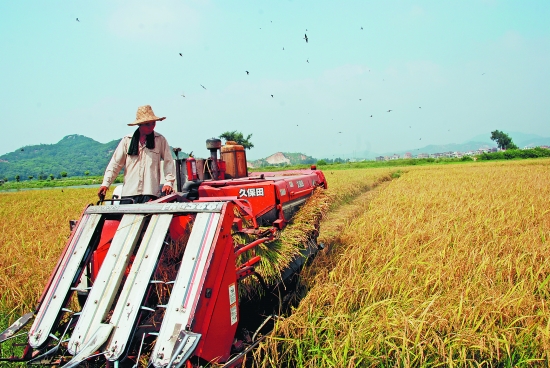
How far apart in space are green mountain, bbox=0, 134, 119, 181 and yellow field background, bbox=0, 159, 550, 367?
264 feet

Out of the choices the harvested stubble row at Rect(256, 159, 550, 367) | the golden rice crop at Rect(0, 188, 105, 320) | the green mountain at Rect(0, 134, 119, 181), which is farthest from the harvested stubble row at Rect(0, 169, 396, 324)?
the green mountain at Rect(0, 134, 119, 181)

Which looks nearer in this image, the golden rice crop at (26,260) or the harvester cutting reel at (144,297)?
the harvester cutting reel at (144,297)

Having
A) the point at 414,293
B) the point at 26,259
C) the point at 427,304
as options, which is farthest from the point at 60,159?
the point at 427,304

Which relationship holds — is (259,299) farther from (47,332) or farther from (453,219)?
(453,219)

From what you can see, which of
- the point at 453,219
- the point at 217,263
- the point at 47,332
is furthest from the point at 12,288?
the point at 453,219

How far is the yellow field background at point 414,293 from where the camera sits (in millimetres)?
2518

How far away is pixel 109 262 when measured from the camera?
2668mm

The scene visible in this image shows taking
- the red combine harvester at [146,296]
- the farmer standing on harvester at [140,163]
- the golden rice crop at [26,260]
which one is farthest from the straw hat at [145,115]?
the golden rice crop at [26,260]

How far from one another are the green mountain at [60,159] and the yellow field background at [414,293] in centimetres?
8050

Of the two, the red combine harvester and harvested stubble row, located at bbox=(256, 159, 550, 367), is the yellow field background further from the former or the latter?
the red combine harvester

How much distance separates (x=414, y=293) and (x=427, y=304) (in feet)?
0.94

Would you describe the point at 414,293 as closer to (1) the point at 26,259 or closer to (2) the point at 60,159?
(1) the point at 26,259

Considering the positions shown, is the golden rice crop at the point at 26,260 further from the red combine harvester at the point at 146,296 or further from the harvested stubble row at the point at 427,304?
the harvested stubble row at the point at 427,304

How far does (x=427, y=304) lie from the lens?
10.0ft
